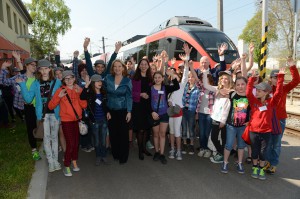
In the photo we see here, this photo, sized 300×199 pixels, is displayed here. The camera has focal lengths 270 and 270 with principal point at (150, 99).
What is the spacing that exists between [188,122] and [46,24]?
38488 millimetres

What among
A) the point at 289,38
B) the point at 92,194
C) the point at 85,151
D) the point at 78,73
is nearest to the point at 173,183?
the point at 92,194

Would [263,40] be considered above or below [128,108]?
above

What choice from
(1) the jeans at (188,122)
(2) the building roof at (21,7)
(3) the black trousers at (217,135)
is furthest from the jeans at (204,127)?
(2) the building roof at (21,7)

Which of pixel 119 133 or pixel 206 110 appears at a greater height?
pixel 206 110

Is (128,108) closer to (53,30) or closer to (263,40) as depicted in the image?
(263,40)

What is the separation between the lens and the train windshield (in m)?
11.9

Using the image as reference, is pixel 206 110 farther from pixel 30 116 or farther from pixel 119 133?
pixel 30 116

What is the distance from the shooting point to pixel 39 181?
14.3 feet

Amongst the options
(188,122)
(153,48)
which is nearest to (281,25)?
(153,48)

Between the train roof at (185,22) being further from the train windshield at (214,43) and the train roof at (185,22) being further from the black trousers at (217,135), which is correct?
the black trousers at (217,135)

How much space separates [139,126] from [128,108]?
47cm

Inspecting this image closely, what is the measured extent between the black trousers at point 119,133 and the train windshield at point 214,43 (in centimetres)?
764

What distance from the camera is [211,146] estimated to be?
5.52m

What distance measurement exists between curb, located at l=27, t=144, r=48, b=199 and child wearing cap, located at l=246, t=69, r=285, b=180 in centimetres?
339
